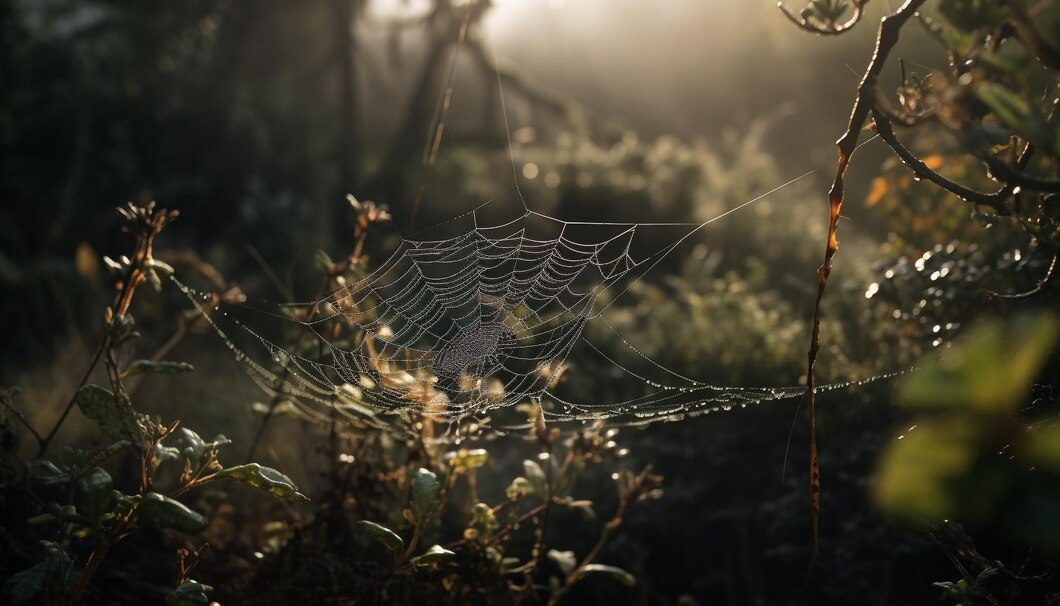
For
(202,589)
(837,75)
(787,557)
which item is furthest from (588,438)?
(837,75)

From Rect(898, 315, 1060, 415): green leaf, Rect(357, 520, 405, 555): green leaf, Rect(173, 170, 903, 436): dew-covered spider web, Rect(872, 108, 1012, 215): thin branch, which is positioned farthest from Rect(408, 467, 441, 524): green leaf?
Rect(898, 315, 1060, 415): green leaf

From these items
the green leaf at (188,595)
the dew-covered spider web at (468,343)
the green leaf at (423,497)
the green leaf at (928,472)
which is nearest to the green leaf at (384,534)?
the green leaf at (423,497)

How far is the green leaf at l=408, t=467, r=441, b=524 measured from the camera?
1.70 meters

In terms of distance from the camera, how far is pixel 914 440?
639mm

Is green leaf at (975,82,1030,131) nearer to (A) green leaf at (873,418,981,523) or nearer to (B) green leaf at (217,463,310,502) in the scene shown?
(A) green leaf at (873,418,981,523)

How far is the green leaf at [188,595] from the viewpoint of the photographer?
A: 1.43 meters

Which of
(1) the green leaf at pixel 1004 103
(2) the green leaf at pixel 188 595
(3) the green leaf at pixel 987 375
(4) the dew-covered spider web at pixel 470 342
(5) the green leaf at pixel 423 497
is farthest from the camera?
(4) the dew-covered spider web at pixel 470 342

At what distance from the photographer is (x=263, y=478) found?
1.47m

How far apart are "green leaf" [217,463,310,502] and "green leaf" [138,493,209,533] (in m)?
0.11

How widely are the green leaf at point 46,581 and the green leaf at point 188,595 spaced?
0.56 feet

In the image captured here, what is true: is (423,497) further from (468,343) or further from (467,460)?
(468,343)

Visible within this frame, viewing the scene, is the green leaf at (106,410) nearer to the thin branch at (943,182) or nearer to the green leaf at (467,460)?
the green leaf at (467,460)

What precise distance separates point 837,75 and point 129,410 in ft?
36.0

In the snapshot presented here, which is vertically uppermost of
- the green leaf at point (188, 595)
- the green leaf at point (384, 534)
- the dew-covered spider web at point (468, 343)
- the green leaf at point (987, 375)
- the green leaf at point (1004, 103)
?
the dew-covered spider web at point (468, 343)
